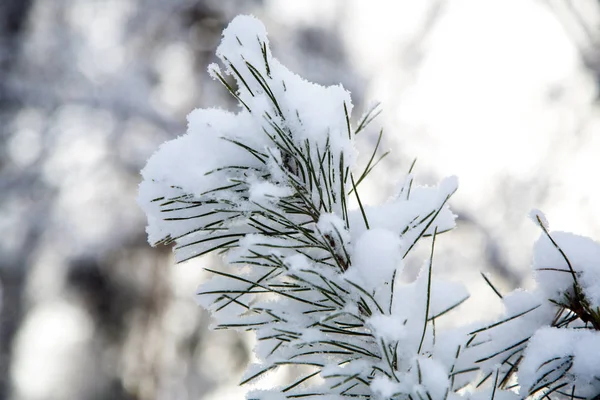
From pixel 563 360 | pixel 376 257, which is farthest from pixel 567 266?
pixel 376 257

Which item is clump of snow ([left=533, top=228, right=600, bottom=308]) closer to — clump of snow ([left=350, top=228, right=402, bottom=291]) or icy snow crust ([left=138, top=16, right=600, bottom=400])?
icy snow crust ([left=138, top=16, right=600, bottom=400])

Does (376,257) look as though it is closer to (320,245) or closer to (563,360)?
(320,245)

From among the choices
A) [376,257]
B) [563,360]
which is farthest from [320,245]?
[563,360]

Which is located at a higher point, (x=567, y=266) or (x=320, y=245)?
(x=320, y=245)

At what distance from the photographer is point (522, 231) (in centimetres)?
397

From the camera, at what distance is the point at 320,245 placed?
1.42 ft

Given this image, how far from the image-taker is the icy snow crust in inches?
16.0

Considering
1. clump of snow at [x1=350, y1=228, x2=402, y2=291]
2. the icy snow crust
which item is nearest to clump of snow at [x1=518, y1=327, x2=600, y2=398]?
the icy snow crust

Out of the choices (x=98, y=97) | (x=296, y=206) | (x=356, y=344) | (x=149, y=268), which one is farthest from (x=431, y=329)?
(x=149, y=268)

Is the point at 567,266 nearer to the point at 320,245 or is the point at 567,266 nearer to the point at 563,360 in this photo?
the point at 563,360

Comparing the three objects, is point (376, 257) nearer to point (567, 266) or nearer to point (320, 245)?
point (320, 245)

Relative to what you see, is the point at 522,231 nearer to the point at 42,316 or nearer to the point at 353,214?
the point at 353,214

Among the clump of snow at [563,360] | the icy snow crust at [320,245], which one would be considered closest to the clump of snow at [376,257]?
the icy snow crust at [320,245]

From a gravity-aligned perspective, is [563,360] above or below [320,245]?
below
